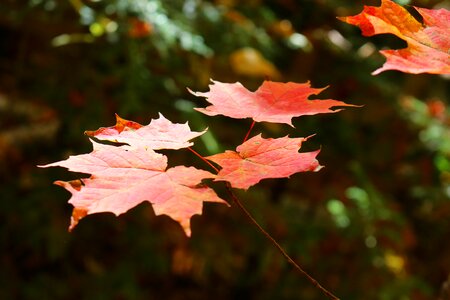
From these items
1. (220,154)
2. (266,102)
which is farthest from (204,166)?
(220,154)

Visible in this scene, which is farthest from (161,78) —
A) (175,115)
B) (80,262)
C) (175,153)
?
(80,262)

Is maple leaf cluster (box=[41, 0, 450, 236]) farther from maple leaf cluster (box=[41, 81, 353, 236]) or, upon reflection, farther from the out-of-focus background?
the out-of-focus background

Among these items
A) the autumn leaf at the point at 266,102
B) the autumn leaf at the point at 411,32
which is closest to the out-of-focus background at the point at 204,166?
the autumn leaf at the point at 266,102

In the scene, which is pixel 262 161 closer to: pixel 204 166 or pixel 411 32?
pixel 411 32

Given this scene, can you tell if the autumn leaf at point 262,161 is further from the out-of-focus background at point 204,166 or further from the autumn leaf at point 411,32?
the out-of-focus background at point 204,166

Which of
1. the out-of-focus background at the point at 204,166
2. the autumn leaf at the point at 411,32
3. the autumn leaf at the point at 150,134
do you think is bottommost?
the out-of-focus background at the point at 204,166

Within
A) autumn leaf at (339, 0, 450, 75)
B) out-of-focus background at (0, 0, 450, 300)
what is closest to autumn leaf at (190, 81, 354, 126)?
autumn leaf at (339, 0, 450, 75)
